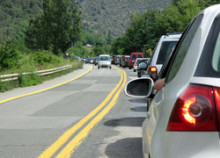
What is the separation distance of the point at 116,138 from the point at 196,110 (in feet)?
16.7

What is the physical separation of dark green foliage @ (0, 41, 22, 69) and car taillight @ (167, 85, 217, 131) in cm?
2520

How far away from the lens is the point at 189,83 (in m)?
2.27

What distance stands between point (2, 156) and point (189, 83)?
4.22 metres

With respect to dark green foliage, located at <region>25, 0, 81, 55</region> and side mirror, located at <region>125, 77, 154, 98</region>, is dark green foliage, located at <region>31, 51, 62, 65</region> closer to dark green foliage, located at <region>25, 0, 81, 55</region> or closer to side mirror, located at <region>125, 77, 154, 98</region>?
side mirror, located at <region>125, 77, 154, 98</region>

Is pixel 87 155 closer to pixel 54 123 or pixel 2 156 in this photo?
pixel 2 156

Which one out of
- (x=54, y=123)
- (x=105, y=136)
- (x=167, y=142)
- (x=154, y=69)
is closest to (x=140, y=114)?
(x=154, y=69)

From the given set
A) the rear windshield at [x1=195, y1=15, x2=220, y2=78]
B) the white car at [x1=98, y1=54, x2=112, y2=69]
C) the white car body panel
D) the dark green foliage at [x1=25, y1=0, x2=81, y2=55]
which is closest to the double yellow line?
the white car body panel

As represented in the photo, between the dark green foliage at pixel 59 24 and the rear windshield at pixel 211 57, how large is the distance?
257ft

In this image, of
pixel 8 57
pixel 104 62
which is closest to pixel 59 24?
pixel 104 62

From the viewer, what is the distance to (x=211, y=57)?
230 centimetres

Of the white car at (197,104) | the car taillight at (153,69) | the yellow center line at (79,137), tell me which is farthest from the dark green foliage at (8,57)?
the white car at (197,104)

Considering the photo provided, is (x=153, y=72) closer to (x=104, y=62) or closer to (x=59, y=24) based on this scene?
(x=104, y=62)

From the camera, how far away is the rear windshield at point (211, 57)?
2273mm

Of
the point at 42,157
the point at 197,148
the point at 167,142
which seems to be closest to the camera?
the point at 197,148
